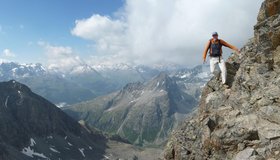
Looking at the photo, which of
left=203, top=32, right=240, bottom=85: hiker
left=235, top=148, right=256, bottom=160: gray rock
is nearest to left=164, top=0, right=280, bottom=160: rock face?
left=235, top=148, right=256, bottom=160: gray rock

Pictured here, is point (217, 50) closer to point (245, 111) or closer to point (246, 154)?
point (245, 111)

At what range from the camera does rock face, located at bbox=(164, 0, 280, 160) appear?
76.9ft

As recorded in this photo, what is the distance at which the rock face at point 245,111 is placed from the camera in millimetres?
23438

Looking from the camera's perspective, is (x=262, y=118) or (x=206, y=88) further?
(x=206, y=88)

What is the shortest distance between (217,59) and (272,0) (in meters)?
6.98

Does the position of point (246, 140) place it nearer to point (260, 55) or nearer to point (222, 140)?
point (222, 140)

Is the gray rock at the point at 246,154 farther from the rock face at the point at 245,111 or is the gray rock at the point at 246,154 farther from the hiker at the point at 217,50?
the hiker at the point at 217,50

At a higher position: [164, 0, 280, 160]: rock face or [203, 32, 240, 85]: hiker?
[203, 32, 240, 85]: hiker

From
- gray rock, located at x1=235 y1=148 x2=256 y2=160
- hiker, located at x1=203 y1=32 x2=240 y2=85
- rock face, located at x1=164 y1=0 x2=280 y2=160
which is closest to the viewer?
gray rock, located at x1=235 y1=148 x2=256 y2=160

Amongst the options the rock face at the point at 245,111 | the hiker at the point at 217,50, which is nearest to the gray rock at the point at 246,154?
the rock face at the point at 245,111

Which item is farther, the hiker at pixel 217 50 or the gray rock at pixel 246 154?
the hiker at pixel 217 50

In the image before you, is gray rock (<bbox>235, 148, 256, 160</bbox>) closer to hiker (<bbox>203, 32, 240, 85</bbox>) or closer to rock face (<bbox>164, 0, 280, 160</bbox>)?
rock face (<bbox>164, 0, 280, 160</bbox>)

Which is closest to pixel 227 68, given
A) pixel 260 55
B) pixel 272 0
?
pixel 260 55

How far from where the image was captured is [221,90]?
32812 millimetres
